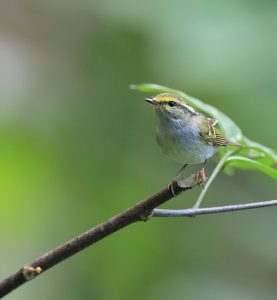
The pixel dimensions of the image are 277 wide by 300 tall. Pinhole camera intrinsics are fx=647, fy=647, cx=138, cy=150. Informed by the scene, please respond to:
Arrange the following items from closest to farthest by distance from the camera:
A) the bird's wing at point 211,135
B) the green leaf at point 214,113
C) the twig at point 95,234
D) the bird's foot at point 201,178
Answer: the twig at point 95,234, the bird's foot at point 201,178, the green leaf at point 214,113, the bird's wing at point 211,135

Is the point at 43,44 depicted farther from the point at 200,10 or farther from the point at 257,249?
the point at 257,249

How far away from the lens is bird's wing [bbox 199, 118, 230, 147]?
240cm

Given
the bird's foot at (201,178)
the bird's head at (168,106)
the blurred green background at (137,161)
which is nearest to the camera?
the bird's foot at (201,178)

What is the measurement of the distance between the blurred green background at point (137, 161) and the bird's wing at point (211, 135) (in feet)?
2.14

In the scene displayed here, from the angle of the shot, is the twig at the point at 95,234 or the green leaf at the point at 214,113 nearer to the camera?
the twig at the point at 95,234

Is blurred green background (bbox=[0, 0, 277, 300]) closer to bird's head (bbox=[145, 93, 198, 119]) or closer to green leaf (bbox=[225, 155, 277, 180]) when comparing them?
bird's head (bbox=[145, 93, 198, 119])

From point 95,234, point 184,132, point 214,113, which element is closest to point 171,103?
point 184,132

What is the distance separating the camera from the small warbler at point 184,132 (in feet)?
8.01

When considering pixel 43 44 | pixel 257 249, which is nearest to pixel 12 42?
pixel 43 44

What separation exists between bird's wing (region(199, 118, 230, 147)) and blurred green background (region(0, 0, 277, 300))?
65cm

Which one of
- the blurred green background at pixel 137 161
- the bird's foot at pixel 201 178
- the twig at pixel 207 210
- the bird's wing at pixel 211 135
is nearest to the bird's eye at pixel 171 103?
the bird's wing at pixel 211 135

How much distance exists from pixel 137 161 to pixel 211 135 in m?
1.32

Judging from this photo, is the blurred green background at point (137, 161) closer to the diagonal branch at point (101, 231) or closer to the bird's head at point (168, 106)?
the bird's head at point (168, 106)

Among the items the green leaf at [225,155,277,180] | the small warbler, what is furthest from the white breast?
the green leaf at [225,155,277,180]
